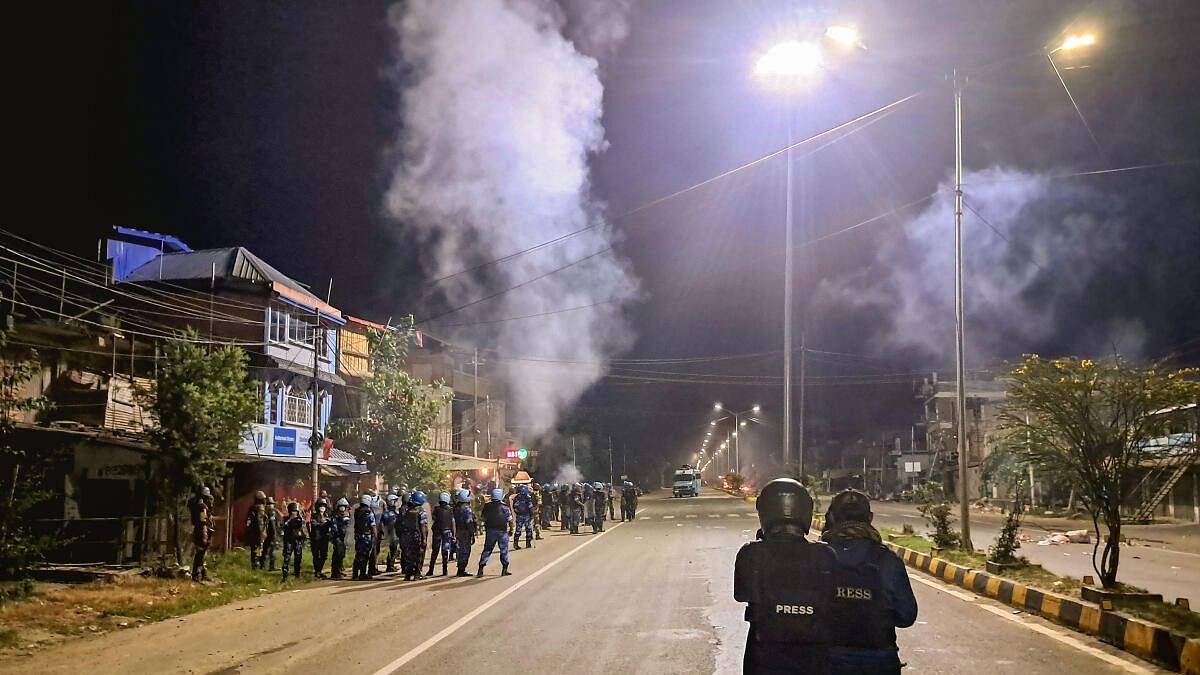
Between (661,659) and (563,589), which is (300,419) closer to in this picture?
(563,589)

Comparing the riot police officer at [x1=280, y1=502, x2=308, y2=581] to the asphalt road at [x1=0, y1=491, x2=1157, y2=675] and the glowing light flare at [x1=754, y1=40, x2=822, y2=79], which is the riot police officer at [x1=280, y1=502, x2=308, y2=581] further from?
the glowing light flare at [x1=754, y1=40, x2=822, y2=79]

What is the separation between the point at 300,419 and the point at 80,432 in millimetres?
14865

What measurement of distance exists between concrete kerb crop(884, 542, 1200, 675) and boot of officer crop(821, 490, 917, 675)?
1839 mm

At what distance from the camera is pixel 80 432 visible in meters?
18.0

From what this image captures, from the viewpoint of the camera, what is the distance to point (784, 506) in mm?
4246

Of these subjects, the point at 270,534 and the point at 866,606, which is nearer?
the point at 866,606

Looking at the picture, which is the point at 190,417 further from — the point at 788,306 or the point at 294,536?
the point at 788,306

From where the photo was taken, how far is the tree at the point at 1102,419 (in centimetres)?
1060

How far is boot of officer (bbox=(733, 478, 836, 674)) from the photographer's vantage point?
400 cm

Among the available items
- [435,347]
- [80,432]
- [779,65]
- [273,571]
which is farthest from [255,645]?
[435,347]

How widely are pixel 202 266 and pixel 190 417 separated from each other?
67.2ft

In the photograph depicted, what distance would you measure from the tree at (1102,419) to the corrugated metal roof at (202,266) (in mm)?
28623

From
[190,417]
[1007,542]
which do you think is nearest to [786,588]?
[1007,542]

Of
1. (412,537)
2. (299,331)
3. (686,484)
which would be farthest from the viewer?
(686,484)
